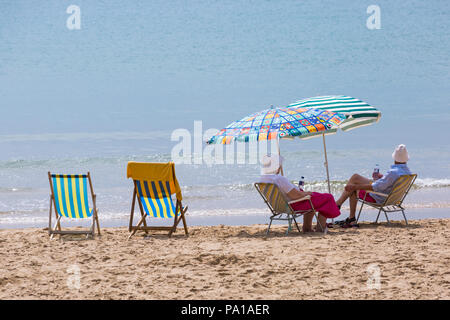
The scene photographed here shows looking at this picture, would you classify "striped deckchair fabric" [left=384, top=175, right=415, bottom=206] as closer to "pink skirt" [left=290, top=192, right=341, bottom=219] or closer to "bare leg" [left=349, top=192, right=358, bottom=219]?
"bare leg" [left=349, top=192, right=358, bottom=219]

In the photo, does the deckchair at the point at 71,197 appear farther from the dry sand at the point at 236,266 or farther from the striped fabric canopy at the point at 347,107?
the striped fabric canopy at the point at 347,107

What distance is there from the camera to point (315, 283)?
419 centimetres

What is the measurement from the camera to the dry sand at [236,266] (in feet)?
13.2

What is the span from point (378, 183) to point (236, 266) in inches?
101

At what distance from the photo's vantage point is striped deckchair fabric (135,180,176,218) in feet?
21.0

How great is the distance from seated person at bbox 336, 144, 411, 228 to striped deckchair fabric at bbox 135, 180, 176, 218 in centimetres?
196

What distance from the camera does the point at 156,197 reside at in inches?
255

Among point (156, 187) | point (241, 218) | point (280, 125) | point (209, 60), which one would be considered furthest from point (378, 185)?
point (209, 60)

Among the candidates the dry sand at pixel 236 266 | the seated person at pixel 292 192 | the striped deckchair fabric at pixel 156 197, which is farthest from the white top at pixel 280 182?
A: the striped deckchair fabric at pixel 156 197

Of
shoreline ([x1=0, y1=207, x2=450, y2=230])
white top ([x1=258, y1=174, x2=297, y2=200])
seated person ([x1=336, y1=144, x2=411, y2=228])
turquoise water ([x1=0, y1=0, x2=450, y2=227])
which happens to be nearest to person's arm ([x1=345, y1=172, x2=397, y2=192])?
seated person ([x1=336, y1=144, x2=411, y2=228])

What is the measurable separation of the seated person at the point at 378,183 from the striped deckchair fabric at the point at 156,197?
1.96m

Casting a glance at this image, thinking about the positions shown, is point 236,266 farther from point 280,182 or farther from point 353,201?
point 353,201
